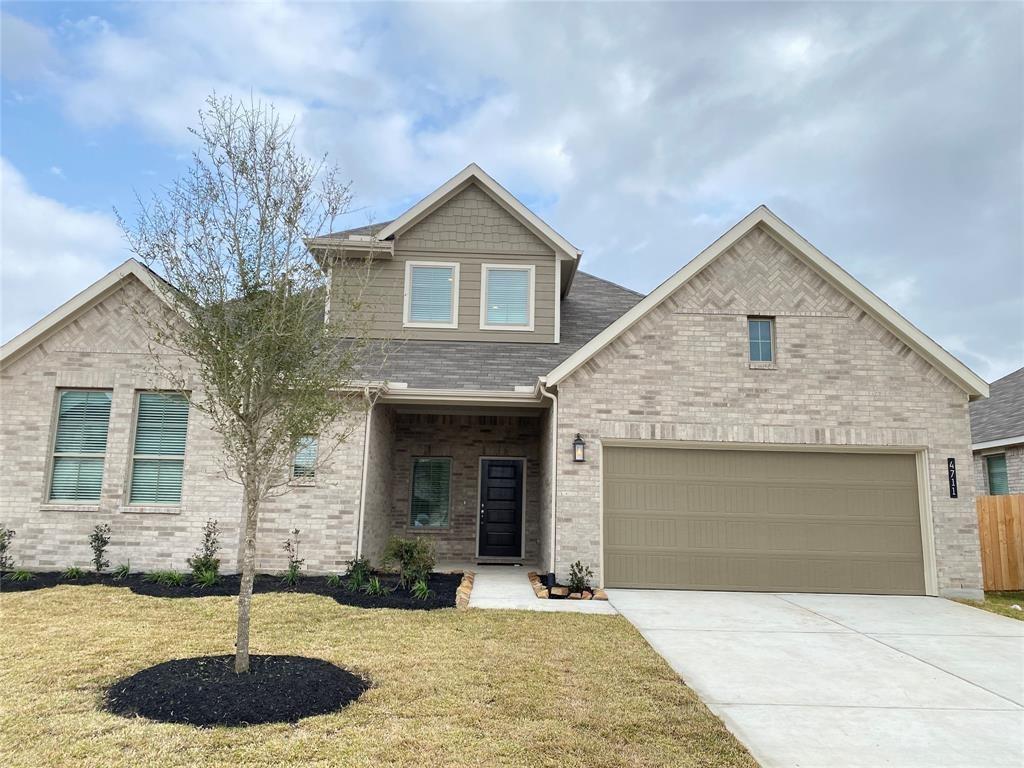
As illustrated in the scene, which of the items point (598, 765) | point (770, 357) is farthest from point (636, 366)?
point (598, 765)

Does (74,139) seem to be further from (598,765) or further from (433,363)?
(598,765)

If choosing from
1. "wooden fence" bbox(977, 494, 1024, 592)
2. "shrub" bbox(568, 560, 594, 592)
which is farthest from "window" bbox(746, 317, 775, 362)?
"wooden fence" bbox(977, 494, 1024, 592)

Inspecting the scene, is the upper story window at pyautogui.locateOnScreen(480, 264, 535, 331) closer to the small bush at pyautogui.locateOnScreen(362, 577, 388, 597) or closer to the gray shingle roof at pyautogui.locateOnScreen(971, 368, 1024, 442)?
the small bush at pyautogui.locateOnScreen(362, 577, 388, 597)

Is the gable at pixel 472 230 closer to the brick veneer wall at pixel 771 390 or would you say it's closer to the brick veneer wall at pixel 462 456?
the brick veneer wall at pixel 462 456

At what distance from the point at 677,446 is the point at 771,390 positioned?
6.05 ft

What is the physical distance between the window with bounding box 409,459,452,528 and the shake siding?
286 centimetres

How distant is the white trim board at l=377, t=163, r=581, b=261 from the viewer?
13352 mm

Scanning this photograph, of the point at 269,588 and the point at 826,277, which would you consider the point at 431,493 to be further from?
the point at 826,277

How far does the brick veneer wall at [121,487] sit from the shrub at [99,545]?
0.39 feet

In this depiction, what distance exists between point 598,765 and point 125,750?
287 cm

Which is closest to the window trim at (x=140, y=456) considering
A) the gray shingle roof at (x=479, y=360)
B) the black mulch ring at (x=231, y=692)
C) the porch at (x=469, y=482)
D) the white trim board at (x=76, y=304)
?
the white trim board at (x=76, y=304)

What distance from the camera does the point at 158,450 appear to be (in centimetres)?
1085

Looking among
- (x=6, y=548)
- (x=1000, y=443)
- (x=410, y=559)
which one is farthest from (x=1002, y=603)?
(x=6, y=548)

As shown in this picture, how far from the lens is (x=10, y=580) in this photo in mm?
9695
